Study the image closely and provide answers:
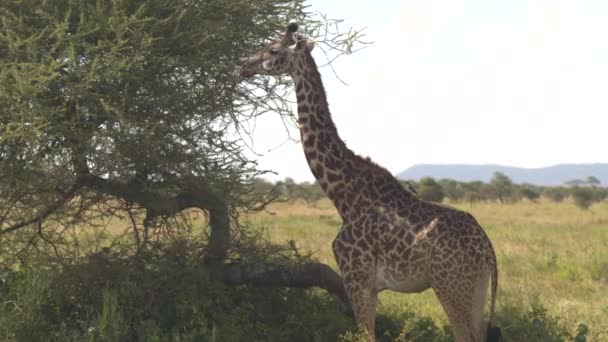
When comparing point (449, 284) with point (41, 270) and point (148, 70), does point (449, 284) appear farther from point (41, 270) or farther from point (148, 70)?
point (41, 270)

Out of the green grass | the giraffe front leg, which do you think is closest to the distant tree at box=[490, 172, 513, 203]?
the green grass

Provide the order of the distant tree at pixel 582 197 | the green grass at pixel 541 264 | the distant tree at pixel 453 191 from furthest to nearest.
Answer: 1. the distant tree at pixel 453 191
2. the distant tree at pixel 582 197
3. the green grass at pixel 541 264

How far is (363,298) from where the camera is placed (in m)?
6.33

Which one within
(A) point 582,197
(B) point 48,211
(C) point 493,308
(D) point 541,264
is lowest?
(D) point 541,264

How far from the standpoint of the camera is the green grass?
9.77 meters

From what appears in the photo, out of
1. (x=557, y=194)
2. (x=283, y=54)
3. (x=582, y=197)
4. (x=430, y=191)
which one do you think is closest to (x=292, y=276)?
(x=283, y=54)

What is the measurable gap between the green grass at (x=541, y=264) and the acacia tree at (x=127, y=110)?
3.36ft

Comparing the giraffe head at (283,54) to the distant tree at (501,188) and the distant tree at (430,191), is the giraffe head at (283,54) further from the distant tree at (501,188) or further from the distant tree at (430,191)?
the distant tree at (501,188)

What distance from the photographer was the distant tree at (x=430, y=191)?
37.8 metres

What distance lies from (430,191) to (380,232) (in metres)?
32.4

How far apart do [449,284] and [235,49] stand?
3829 mm

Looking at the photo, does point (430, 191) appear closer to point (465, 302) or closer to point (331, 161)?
point (331, 161)

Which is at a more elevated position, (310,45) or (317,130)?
(310,45)

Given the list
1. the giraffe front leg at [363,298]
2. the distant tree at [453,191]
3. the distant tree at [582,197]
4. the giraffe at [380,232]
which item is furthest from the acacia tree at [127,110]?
the distant tree at [453,191]
